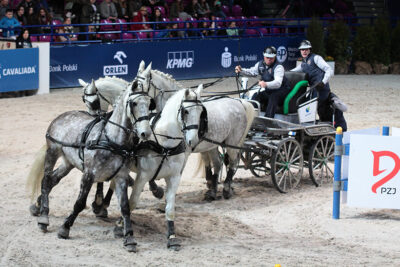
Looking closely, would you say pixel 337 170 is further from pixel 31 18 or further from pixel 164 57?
pixel 164 57

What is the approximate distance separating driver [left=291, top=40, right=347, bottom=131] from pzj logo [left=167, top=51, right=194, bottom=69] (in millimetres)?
9528

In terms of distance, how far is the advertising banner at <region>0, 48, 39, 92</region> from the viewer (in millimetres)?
16844

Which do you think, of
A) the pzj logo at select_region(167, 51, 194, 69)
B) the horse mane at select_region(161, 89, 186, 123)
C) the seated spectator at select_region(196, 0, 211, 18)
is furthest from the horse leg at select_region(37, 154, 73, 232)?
the seated spectator at select_region(196, 0, 211, 18)

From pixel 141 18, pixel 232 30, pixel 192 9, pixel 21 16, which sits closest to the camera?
pixel 21 16

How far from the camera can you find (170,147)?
8.09 meters

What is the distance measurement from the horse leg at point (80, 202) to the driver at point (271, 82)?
3559 mm

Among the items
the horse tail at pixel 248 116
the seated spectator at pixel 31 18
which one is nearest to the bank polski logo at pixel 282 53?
the seated spectator at pixel 31 18

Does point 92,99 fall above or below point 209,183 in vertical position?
above

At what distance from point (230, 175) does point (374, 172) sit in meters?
2.07

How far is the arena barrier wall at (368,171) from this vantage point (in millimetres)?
8883

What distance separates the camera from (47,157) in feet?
28.2

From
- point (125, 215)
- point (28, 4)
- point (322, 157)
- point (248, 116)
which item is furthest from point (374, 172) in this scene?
point (28, 4)

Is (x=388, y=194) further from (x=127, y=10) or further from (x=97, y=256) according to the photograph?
(x=127, y=10)

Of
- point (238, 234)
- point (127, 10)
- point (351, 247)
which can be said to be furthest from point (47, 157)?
point (127, 10)
